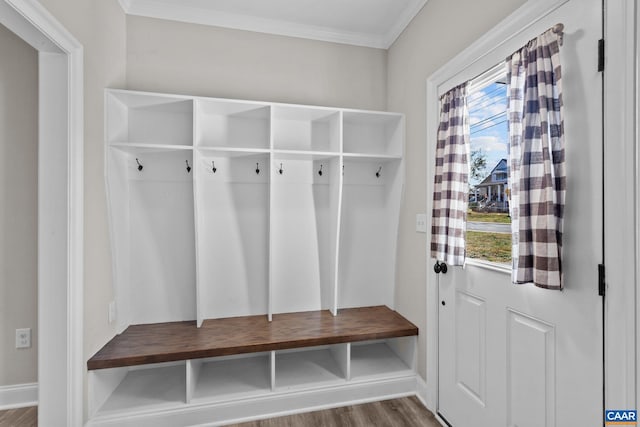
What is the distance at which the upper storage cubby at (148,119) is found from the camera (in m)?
1.88

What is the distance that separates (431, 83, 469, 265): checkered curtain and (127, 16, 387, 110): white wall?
3.17 feet

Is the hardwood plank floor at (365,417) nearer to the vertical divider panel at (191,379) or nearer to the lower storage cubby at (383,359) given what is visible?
the lower storage cubby at (383,359)

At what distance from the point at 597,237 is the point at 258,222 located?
1917 mm

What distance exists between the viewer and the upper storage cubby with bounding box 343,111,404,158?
88.7 inches

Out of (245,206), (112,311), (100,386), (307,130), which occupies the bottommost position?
(100,386)

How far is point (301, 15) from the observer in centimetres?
220

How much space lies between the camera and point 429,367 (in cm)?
191

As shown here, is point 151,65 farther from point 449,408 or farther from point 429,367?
point 449,408

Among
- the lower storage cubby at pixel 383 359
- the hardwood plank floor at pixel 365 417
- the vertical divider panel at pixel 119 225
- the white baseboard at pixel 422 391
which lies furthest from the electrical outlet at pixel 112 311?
the white baseboard at pixel 422 391

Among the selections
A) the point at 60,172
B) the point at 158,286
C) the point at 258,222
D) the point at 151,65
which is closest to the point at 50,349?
the point at 158,286

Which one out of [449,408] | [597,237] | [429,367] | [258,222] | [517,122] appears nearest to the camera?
[597,237]

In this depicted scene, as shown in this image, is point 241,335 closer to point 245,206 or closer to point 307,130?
point 245,206

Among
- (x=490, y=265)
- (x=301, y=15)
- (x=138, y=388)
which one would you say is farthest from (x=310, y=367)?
(x=301, y=15)

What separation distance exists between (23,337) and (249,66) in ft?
7.73
